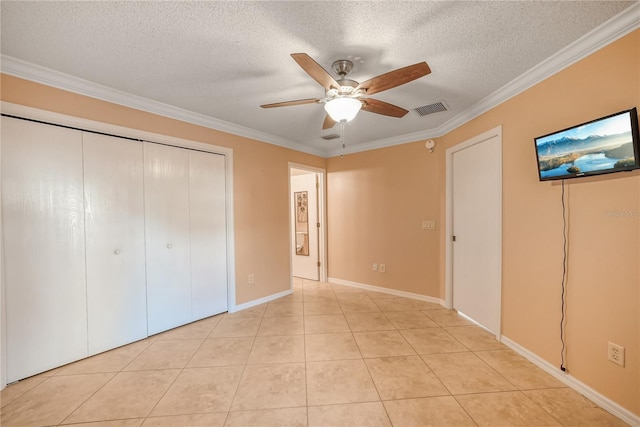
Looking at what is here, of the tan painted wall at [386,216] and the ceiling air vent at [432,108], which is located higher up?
the ceiling air vent at [432,108]

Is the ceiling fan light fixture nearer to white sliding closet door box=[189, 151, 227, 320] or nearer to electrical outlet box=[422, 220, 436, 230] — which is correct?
white sliding closet door box=[189, 151, 227, 320]

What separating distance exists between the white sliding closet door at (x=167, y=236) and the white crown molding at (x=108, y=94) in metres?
0.38

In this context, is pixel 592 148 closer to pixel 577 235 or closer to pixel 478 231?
pixel 577 235

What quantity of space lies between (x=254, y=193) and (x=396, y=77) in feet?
8.06

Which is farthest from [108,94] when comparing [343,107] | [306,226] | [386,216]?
[386,216]

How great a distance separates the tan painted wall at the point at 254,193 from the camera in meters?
2.51

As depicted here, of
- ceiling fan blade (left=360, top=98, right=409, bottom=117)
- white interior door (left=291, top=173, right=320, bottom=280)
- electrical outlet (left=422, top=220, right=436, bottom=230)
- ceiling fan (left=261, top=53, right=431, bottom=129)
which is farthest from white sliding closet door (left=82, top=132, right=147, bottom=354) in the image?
electrical outlet (left=422, top=220, right=436, bottom=230)

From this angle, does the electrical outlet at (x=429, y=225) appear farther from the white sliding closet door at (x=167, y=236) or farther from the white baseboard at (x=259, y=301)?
the white sliding closet door at (x=167, y=236)

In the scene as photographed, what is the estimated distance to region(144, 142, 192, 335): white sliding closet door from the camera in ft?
8.41

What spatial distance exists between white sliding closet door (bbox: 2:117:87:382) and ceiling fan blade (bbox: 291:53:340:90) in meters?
2.14

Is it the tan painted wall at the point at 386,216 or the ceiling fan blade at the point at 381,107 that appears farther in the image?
the tan painted wall at the point at 386,216

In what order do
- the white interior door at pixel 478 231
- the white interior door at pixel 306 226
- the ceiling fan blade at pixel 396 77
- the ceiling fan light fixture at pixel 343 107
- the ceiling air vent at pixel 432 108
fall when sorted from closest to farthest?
1. the ceiling fan blade at pixel 396 77
2. the ceiling fan light fixture at pixel 343 107
3. the white interior door at pixel 478 231
4. the ceiling air vent at pixel 432 108
5. the white interior door at pixel 306 226

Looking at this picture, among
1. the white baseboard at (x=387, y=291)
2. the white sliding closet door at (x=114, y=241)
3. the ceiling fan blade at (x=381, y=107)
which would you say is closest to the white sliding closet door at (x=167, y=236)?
the white sliding closet door at (x=114, y=241)

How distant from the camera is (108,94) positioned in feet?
7.41
